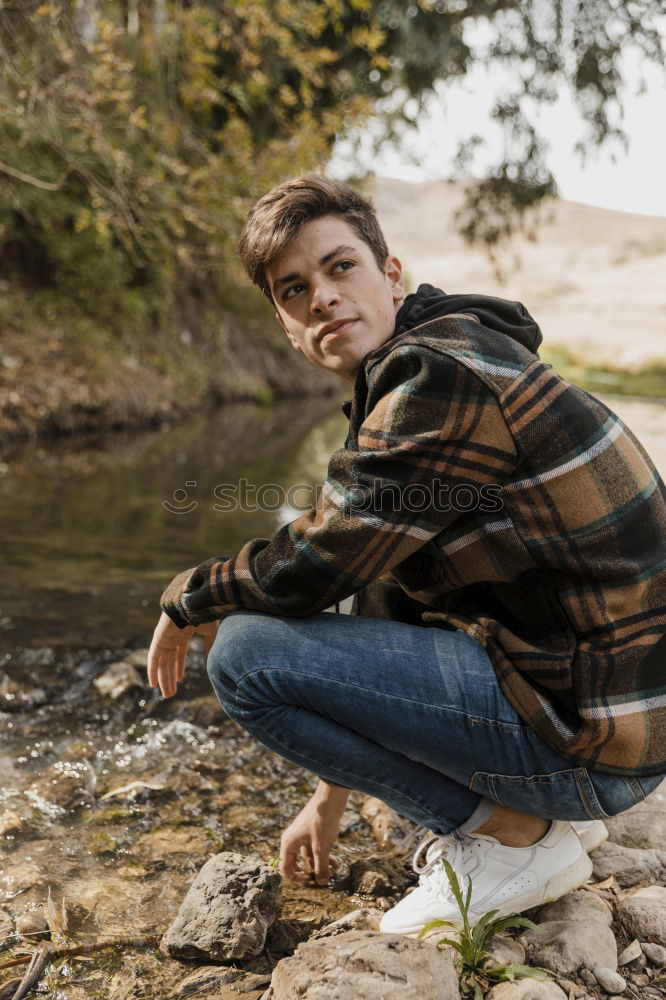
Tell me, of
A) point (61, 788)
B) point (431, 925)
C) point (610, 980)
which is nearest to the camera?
point (610, 980)

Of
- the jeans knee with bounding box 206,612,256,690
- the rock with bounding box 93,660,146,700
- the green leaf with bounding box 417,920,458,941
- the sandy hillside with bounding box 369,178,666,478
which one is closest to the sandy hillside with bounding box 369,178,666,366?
the sandy hillside with bounding box 369,178,666,478

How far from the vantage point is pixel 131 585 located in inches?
169

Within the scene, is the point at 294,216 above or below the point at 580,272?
below

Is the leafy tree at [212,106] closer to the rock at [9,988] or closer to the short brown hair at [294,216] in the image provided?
the short brown hair at [294,216]

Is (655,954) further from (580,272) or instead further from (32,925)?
(580,272)

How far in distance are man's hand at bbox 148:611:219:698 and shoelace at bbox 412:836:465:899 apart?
74cm

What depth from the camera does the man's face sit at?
181 centimetres

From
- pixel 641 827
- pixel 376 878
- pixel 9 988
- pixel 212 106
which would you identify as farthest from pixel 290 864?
pixel 212 106

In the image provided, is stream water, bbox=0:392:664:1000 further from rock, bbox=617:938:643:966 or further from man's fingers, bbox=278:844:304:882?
rock, bbox=617:938:643:966

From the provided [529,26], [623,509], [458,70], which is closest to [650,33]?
[529,26]

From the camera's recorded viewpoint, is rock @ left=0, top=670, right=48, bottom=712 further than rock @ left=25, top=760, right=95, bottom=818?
Yes

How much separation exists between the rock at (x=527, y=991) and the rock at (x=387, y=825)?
699 millimetres

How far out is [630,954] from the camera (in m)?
1.58

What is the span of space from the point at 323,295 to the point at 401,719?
982mm
